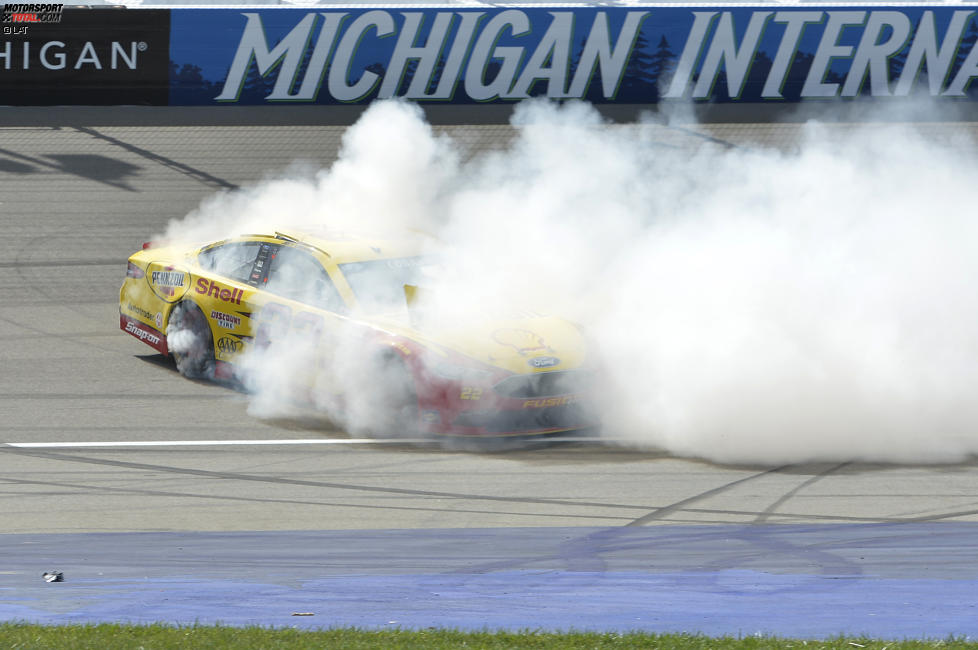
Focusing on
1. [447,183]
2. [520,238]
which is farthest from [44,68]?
[520,238]

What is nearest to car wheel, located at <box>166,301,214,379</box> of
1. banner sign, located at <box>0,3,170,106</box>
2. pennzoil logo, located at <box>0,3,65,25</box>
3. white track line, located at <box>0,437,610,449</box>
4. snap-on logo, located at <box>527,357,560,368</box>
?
white track line, located at <box>0,437,610,449</box>

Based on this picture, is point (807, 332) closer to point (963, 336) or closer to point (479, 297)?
point (963, 336)

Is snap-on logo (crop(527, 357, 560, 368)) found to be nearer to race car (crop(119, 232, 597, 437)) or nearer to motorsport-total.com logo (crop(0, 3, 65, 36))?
race car (crop(119, 232, 597, 437))

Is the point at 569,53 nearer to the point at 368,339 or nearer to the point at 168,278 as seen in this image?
the point at 168,278

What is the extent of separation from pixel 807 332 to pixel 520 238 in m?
2.90

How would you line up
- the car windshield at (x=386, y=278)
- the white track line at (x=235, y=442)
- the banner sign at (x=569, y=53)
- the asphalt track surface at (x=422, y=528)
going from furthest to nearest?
the banner sign at (x=569, y=53), the car windshield at (x=386, y=278), the white track line at (x=235, y=442), the asphalt track surface at (x=422, y=528)

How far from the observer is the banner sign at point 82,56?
1880 cm

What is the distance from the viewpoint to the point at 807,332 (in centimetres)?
854

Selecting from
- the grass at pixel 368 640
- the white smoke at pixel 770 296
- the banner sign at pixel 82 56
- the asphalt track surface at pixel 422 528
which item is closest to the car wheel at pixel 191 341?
the asphalt track surface at pixel 422 528

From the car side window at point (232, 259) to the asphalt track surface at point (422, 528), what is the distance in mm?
966

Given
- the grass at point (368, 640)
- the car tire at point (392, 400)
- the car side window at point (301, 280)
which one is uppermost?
the car side window at point (301, 280)

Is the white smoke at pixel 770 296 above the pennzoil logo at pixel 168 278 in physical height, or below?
above

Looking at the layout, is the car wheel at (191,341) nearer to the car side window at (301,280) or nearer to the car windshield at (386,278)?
the car side window at (301,280)

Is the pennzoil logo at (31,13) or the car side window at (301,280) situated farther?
the pennzoil logo at (31,13)
